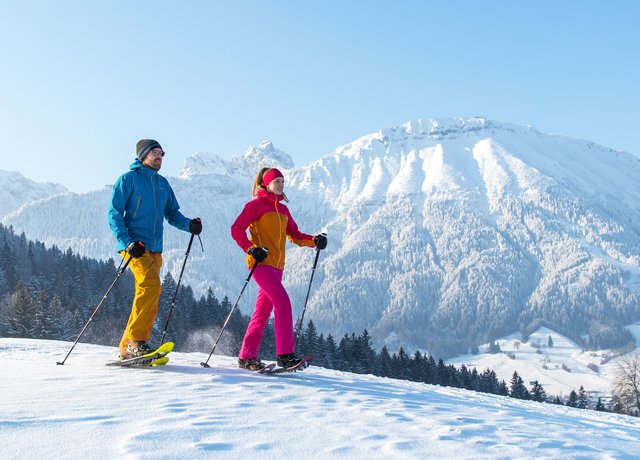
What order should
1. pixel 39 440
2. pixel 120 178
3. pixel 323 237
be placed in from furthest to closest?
pixel 323 237 < pixel 120 178 < pixel 39 440

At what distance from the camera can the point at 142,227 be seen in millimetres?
7812

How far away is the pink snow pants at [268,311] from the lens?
787 cm

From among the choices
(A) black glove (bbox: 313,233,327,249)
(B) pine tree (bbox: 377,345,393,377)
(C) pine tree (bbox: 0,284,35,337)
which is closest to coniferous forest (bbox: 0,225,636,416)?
(C) pine tree (bbox: 0,284,35,337)

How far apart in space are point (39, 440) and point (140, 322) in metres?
3.67

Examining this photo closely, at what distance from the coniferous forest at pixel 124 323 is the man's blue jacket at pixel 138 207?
3912cm

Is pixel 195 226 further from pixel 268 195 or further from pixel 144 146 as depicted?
pixel 144 146

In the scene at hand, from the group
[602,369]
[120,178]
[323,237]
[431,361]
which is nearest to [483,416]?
[323,237]

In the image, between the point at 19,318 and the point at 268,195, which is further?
the point at 19,318

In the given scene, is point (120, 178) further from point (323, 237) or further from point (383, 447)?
point (383, 447)

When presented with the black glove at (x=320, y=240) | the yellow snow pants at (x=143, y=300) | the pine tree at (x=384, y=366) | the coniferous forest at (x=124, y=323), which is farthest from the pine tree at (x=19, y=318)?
the black glove at (x=320, y=240)

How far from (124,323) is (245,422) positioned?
6041 cm

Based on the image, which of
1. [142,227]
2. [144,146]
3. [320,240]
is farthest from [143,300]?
[320,240]

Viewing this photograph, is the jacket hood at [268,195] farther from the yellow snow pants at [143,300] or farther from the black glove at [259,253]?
the yellow snow pants at [143,300]

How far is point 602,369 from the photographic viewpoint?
602 ft
